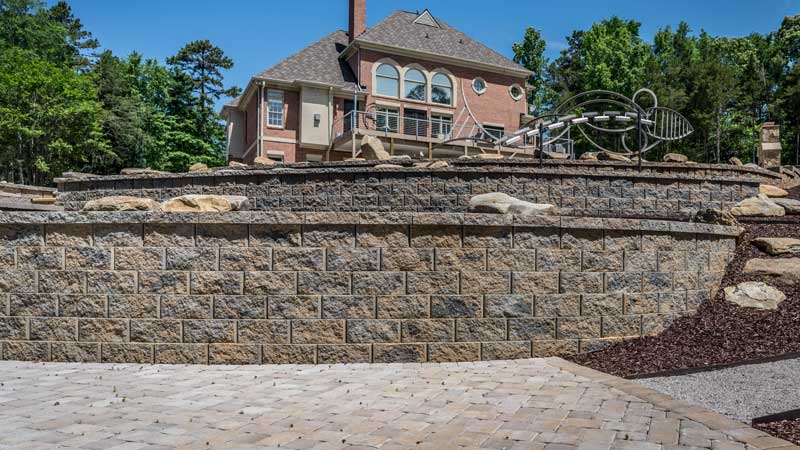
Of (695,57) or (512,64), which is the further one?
(695,57)

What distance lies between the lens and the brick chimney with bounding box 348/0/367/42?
93.7 ft

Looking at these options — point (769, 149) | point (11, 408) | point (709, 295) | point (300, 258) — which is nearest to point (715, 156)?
point (769, 149)

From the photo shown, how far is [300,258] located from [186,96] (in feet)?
117

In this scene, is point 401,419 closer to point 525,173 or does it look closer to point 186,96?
point 525,173

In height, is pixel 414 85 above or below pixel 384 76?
below

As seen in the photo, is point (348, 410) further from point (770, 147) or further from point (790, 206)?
point (770, 147)

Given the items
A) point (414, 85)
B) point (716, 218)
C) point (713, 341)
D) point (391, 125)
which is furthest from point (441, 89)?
point (713, 341)

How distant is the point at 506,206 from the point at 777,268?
3200 mm

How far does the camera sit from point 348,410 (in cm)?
421

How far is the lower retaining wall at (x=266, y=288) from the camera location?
5.79 metres

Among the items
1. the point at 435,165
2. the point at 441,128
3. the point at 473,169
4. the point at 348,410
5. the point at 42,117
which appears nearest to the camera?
the point at 348,410

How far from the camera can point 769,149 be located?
18656 millimetres

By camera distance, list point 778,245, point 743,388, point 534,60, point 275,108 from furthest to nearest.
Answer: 1. point 534,60
2. point 275,108
3. point 778,245
4. point 743,388

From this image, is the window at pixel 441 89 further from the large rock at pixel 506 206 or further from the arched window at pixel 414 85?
the large rock at pixel 506 206
